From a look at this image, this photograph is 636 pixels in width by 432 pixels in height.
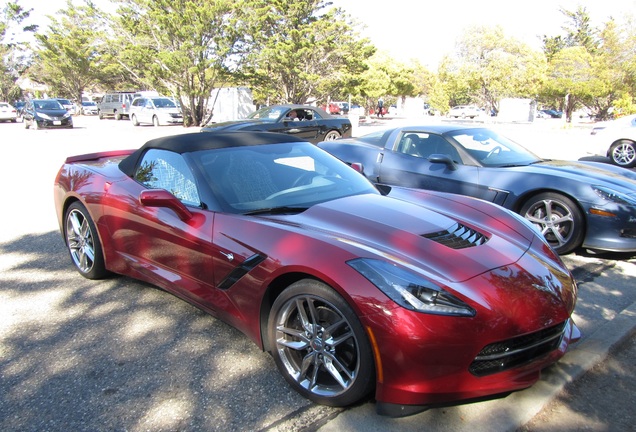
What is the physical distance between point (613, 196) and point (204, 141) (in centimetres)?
396

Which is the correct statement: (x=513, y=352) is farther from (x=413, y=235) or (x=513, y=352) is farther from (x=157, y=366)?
(x=157, y=366)

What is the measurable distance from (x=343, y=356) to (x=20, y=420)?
1.63m

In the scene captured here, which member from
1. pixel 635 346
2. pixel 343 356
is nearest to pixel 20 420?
pixel 343 356

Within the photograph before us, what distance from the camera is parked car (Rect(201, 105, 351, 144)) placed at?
13180mm

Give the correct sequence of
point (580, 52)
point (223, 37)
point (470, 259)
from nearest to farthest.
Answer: point (470, 259) < point (223, 37) < point (580, 52)

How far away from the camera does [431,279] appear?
2.20m

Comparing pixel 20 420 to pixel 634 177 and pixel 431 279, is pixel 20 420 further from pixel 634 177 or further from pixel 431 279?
pixel 634 177

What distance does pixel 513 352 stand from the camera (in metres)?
2.17

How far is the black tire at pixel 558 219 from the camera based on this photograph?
471 cm

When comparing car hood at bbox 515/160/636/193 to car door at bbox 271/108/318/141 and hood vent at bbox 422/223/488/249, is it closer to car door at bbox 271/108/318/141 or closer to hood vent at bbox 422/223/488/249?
hood vent at bbox 422/223/488/249

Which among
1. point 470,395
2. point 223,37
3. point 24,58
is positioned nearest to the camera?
point 470,395

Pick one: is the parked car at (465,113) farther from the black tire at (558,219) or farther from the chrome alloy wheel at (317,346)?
the chrome alloy wheel at (317,346)

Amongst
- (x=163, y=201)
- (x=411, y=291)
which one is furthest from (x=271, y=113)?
(x=411, y=291)

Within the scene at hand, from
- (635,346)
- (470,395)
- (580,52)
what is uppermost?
(580,52)
